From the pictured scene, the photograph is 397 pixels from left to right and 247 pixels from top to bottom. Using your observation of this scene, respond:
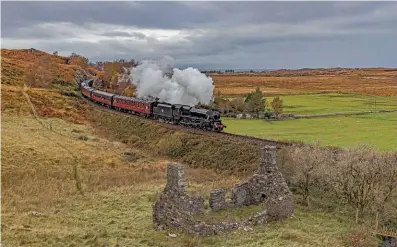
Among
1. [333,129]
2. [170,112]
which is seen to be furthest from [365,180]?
[170,112]

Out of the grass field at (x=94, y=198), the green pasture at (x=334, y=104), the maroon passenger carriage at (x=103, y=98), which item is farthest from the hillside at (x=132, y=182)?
the green pasture at (x=334, y=104)

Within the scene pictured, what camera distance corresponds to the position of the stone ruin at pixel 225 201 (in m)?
23.0

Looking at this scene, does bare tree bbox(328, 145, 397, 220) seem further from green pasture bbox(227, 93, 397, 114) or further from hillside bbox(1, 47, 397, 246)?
green pasture bbox(227, 93, 397, 114)

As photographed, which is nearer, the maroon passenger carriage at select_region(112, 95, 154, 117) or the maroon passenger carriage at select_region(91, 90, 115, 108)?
the maroon passenger carriage at select_region(112, 95, 154, 117)

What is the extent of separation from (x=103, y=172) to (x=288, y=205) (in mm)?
22802

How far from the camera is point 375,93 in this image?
129 metres

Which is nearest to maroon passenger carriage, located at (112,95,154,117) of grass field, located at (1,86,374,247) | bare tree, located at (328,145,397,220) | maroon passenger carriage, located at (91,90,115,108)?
maroon passenger carriage, located at (91,90,115,108)

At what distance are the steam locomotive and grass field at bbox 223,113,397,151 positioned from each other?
664 centimetres

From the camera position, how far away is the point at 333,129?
64.0 m

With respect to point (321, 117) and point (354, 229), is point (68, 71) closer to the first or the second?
point (321, 117)

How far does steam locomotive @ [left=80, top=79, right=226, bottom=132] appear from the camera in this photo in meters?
56.0

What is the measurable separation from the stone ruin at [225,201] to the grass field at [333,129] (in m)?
24.3

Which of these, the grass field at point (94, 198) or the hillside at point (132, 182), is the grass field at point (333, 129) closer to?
the hillside at point (132, 182)

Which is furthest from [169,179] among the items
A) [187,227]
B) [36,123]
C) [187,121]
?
[36,123]
